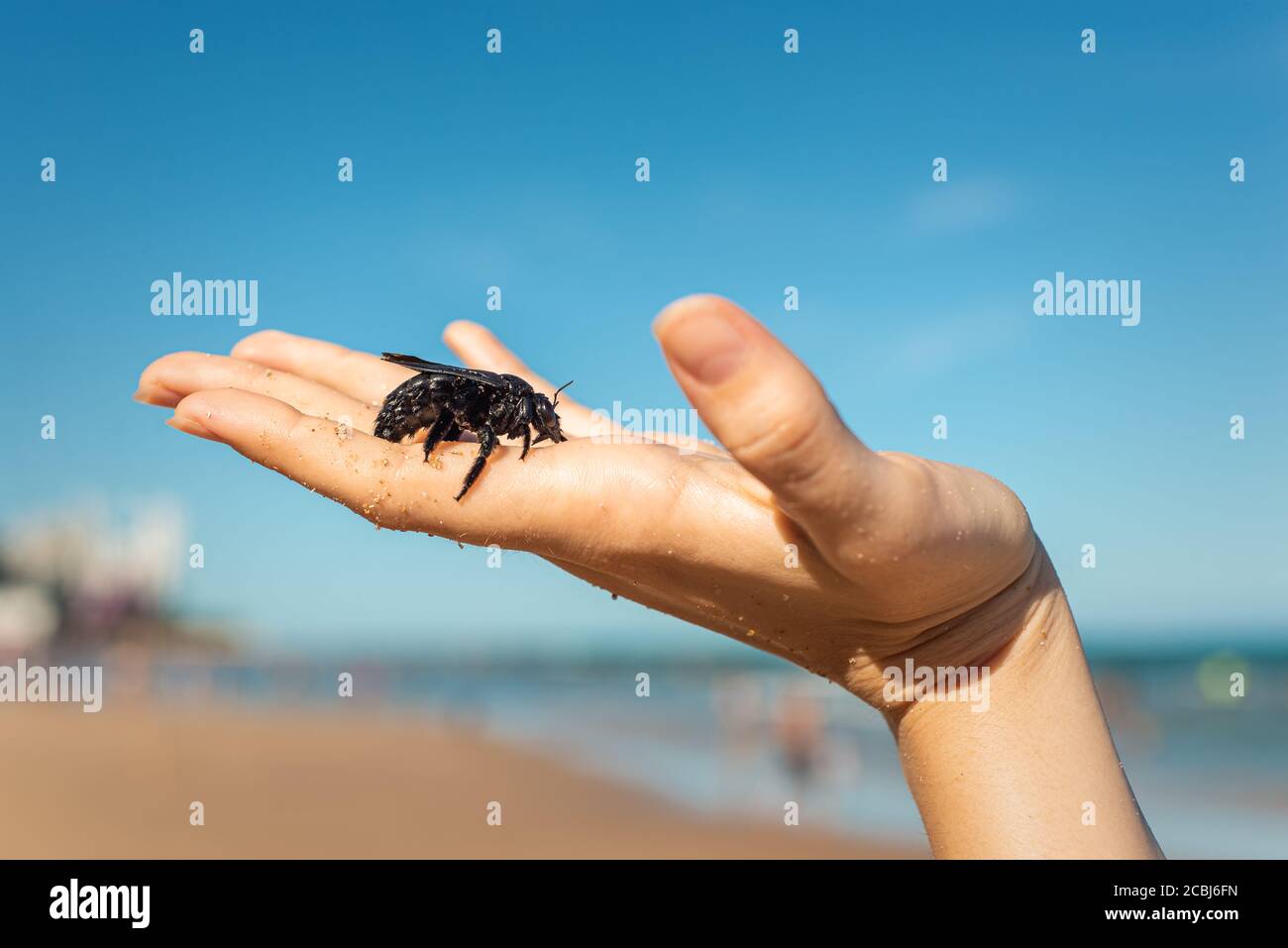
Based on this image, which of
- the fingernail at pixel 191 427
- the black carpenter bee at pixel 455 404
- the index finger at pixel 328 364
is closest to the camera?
the fingernail at pixel 191 427

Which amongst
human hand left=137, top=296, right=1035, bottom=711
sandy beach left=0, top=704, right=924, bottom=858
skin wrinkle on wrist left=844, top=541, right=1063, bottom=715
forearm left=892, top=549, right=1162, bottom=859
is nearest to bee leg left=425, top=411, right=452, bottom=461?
human hand left=137, top=296, right=1035, bottom=711

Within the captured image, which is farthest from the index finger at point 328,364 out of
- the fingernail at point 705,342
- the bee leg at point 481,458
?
the fingernail at point 705,342

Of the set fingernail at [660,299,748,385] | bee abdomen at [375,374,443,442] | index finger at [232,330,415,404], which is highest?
index finger at [232,330,415,404]

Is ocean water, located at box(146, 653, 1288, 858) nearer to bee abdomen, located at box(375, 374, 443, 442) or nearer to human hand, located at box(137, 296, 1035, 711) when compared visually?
human hand, located at box(137, 296, 1035, 711)

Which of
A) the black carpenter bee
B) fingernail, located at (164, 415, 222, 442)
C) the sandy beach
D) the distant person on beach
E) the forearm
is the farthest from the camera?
the sandy beach

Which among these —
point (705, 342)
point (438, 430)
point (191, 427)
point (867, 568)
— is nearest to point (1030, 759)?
point (867, 568)

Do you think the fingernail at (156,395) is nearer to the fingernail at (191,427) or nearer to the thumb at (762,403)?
the fingernail at (191,427)

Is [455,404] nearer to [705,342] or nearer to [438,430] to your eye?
[438,430]
